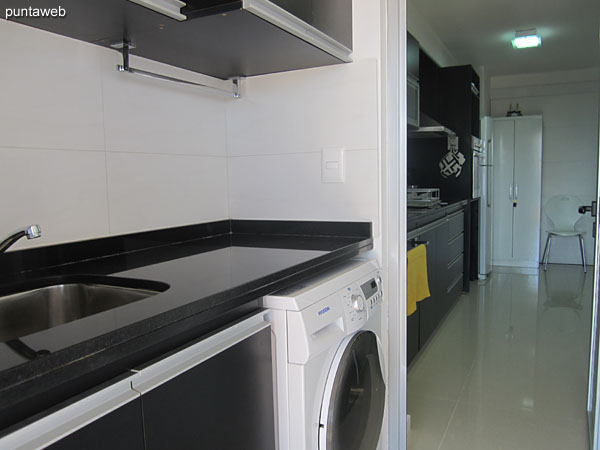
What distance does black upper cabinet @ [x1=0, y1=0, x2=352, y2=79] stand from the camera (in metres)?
1.17

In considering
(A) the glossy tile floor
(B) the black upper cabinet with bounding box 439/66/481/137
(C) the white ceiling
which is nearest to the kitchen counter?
(A) the glossy tile floor

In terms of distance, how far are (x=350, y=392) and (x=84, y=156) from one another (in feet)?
3.26

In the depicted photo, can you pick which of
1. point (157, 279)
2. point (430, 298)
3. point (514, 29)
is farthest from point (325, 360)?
point (514, 29)

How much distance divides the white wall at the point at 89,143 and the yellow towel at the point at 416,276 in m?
1.17

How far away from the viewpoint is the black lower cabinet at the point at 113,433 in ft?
2.09

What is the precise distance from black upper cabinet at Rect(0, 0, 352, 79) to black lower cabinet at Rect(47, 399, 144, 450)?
2.82 ft

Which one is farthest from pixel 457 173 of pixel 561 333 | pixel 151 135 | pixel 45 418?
pixel 45 418

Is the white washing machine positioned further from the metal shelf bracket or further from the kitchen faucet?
the metal shelf bracket

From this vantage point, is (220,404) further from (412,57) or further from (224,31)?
(412,57)

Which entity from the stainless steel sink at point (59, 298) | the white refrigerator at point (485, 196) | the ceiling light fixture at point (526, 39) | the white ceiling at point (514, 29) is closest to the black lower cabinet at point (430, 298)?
the white ceiling at point (514, 29)

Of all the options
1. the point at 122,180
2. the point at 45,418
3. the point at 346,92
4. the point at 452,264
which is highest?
the point at 346,92

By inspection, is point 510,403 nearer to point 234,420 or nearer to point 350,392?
point 350,392

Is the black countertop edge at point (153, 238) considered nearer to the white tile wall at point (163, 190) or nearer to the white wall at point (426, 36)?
the white tile wall at point (163, 190)

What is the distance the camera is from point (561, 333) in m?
3.51
